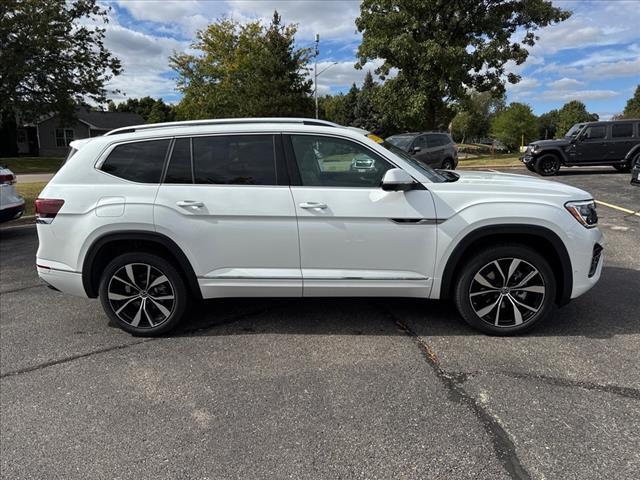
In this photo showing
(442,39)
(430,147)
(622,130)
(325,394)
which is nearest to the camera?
(325,394)

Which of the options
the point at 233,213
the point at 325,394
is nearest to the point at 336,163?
the point at 233,213

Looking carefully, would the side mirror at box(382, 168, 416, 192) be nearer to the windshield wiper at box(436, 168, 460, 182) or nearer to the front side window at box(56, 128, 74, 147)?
the windshield wiper at box(436, 168, 460, 182)

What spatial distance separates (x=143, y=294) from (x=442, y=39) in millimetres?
21431

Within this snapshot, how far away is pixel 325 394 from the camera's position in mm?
3205

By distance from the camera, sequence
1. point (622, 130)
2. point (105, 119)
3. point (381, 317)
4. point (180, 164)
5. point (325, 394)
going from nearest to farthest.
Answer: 1. point (325, 394)
2. point (180, 164)
3. point (381, 317)
4. point (622, 130)
5. point (105, 119)

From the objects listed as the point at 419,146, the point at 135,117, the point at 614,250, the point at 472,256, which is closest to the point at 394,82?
the point at 419,146

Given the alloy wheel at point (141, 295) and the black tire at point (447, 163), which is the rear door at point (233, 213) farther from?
the black tire at point (447, 163)

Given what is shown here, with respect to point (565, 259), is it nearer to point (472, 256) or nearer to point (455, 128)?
point (472, 256)

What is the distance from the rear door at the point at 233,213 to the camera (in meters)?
3.89

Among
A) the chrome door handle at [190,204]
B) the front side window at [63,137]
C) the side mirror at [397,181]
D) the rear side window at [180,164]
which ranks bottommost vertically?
the chrome door handle at [190,204]

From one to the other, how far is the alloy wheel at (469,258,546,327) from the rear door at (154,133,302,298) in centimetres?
151

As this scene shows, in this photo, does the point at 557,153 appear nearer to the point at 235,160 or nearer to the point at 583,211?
the point at 583,211

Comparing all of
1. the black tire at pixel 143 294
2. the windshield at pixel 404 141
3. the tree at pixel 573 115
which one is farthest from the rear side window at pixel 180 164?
the tree at pixel 573 115

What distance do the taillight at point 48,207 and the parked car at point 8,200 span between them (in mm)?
4821
